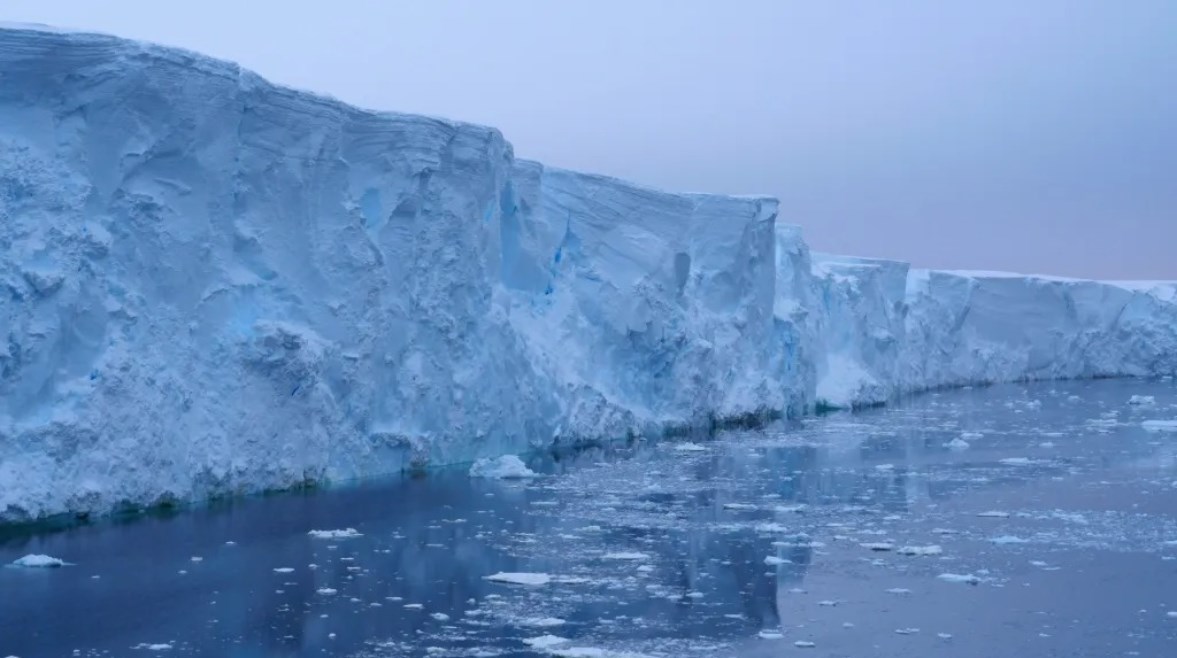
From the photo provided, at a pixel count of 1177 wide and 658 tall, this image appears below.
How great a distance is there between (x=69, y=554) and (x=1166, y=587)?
704 centimetres

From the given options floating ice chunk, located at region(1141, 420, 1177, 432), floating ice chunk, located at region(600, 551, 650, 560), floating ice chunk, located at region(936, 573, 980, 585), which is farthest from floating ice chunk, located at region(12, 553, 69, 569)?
floating ice chunk, located at region(1141, 420, 1177, 432)

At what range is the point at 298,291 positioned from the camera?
12.7 m

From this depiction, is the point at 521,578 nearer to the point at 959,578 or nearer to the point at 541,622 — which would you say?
the point at 541,622

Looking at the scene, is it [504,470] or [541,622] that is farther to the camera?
[504,470]

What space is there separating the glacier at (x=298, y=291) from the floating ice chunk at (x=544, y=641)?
16.2ft

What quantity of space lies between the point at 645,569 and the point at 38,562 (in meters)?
3.89

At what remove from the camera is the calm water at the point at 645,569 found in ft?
21.7

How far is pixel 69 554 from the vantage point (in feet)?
28.5

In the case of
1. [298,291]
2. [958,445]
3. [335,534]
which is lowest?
[335,534]

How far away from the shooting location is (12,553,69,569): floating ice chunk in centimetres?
827

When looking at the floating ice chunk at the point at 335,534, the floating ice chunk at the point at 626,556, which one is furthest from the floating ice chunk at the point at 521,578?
the floating ice chunk at the point at 335,534

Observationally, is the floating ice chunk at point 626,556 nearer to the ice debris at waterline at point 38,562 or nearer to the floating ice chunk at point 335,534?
the floating ice chunk at point 335,534

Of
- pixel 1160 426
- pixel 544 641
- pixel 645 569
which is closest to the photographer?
pixel 544 641

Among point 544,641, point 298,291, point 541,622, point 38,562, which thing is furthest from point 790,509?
point 38,562
